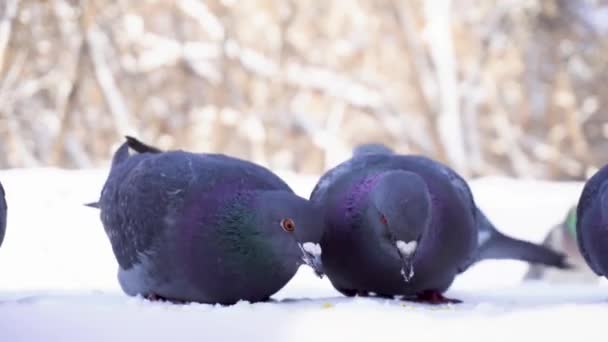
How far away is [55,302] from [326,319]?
0.83 m

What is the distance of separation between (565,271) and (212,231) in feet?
8.57

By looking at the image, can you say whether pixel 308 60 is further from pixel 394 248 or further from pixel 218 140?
pixel 394 248

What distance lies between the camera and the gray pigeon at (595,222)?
9.73ft

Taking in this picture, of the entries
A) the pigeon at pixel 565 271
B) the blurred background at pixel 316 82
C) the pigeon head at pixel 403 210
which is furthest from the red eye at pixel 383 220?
the blurred background at pixel 316 82

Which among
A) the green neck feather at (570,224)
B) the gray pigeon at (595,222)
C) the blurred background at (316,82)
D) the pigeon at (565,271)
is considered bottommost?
the pigeon at (565,271)

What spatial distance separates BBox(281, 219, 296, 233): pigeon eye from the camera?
106 inches

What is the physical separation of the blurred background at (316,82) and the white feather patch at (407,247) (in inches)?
285

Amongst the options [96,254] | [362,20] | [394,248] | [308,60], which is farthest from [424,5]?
[394,248]

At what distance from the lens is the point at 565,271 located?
15.8 feet

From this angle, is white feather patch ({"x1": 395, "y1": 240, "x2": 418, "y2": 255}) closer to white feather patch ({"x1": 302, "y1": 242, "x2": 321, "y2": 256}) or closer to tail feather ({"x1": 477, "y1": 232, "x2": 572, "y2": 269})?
white feather patch ({"x1": 302, "y1": 242, "x2": 321, "y2": 256})

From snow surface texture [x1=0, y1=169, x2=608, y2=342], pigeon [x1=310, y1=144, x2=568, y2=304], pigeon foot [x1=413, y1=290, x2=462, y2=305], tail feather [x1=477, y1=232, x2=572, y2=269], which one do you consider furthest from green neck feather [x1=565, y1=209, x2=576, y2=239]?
pigeon foot [x1=413, y1=290, x2=462, y2=305]

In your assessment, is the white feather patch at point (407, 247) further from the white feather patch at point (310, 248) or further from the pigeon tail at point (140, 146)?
the pigeon tail at point (140, 146)

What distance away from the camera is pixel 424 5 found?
10.9 metres

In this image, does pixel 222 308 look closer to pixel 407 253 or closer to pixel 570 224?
pixel 407 253
